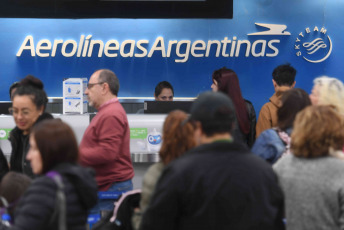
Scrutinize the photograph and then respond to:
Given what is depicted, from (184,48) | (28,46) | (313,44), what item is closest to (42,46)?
(28,46)

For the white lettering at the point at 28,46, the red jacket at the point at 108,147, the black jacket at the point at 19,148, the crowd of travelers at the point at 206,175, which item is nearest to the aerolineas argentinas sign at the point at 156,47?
the white lettering at the point at 28,46

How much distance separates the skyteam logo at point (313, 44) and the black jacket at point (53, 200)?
216 inches

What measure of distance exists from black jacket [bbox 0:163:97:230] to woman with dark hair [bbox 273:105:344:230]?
38.8 inches

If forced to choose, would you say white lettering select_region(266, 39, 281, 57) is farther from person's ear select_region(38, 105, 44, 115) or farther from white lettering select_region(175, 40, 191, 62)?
person's ear select_region(38, 105, 44, 115)

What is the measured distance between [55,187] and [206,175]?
65 cm

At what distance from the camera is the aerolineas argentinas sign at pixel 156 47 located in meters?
7.08

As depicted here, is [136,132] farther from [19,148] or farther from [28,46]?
[28,46]

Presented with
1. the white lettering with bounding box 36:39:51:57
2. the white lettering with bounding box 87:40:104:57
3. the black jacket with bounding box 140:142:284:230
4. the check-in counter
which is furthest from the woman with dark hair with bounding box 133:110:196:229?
the white lettering with bounding box 36:39:51:57

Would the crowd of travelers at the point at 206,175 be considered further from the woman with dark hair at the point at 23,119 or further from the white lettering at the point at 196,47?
the white lettering at the point at 196,47

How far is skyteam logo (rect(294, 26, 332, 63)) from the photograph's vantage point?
7.09 m

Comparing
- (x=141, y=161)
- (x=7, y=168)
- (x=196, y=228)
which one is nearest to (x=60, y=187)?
(x=196, y=228)

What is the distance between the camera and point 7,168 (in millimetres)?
3266

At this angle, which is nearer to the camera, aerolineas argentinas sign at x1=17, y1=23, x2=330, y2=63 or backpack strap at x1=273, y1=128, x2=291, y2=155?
backpack strap at x1=273, y1=128, x2=291, y2=155

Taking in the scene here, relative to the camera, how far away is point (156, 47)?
7.13 metres
